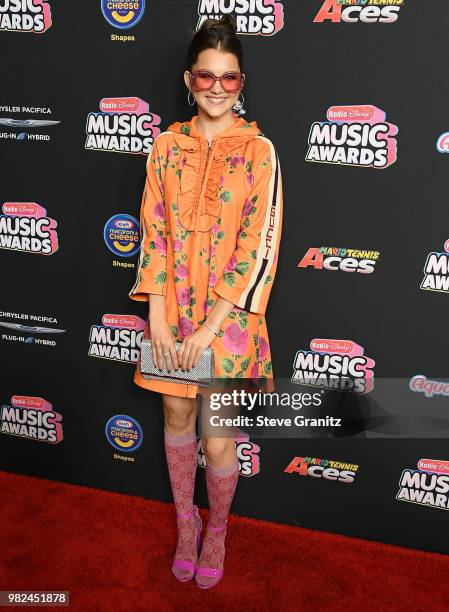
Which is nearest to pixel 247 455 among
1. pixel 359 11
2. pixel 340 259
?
pixel 340 259

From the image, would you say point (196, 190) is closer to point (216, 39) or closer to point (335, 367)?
point (216, 39)

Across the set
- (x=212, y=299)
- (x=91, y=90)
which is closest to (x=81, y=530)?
(x=212, y=299)

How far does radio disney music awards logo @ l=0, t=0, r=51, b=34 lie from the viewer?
1.91m

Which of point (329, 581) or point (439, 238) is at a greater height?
point (439, 238)

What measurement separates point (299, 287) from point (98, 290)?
774 millimetres

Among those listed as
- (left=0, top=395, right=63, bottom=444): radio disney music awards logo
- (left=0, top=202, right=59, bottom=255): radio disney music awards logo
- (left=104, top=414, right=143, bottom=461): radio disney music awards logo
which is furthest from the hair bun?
(left=0, top=395, right=63, bottom=444): radio disney music awards logo

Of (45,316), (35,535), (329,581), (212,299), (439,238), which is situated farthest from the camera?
(45,316)

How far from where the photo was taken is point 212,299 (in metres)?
1.69

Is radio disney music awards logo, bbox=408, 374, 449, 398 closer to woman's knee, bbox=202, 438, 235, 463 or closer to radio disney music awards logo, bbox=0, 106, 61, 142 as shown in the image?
woman's knee, bbox=202, 438, 235, 463

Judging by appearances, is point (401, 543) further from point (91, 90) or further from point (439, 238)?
point (91, 90)

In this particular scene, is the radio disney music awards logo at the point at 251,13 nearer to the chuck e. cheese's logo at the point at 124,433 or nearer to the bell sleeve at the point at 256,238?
the bell sleeve at the point at 256,238

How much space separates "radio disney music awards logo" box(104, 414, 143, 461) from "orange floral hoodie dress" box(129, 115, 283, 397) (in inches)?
25.6

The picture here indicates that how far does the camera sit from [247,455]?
222 centimetres

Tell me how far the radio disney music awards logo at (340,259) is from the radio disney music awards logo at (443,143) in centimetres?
37
